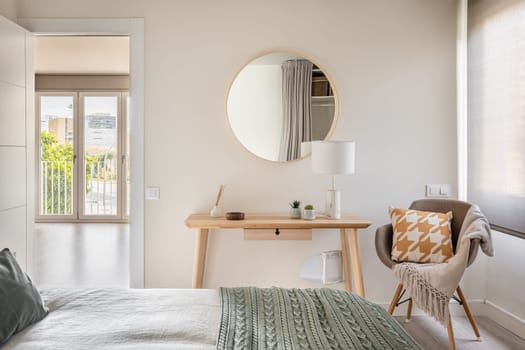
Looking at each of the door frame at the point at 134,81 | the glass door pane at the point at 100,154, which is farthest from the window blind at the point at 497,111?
the glass door pane at the point at 100,154

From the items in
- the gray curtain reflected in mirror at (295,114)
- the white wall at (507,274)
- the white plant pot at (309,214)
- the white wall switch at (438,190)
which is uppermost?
the gray curtain reflected in mirror at (295,114)

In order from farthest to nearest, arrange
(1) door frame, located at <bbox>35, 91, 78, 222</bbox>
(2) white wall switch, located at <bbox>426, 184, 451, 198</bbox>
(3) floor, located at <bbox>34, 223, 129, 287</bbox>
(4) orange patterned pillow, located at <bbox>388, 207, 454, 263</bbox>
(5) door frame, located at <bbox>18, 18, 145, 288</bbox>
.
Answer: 1. (1) door frame, located at <bbox>35, 91, 78, 222</bbox>
2. (3) floor, located at <bbox>34, 223, 129, 287</bbox>
3. (2) white wall switch, located at <bbox>426, 184, 451, 198</bbox>
4. (5) door frame, located at <bbox>18, 18, 145, 288</bbox>
5. (4) orange patterned pillow, located at <bbox>388, 207, 454, 263</bbox>

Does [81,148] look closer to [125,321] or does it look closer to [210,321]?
[125,321]

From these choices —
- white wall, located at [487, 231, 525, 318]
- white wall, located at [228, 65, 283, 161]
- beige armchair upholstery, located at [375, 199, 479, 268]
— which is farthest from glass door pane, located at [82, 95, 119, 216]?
white wall, located at [487, 231, 525, 318]

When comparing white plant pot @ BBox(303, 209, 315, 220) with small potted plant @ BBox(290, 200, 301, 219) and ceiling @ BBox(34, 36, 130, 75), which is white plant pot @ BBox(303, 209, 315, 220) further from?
ceiling @ BBox(34, 36, 130, 75)

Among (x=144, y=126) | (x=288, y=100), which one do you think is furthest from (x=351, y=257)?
(x=144, y=126)

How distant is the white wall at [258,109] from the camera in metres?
3.27

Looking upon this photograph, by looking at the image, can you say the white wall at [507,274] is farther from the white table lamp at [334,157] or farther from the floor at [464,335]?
the white table lamp at [334,157]

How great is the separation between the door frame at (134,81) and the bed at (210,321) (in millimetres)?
1428

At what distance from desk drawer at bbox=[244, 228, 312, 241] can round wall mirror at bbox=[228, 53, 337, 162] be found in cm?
59

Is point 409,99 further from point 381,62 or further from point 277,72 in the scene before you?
point 277,72

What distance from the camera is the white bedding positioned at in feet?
4.47

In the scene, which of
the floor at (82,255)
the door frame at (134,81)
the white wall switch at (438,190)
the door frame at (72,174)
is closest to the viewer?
the door frame at (134,81)

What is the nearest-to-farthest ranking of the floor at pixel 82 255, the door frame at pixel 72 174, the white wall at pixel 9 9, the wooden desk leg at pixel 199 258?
the wooden desk leg at pixel 199 258 → the white wall at pixel 9 9 → the floor at pixel 82 255 → the door frame at pixel 72 174
